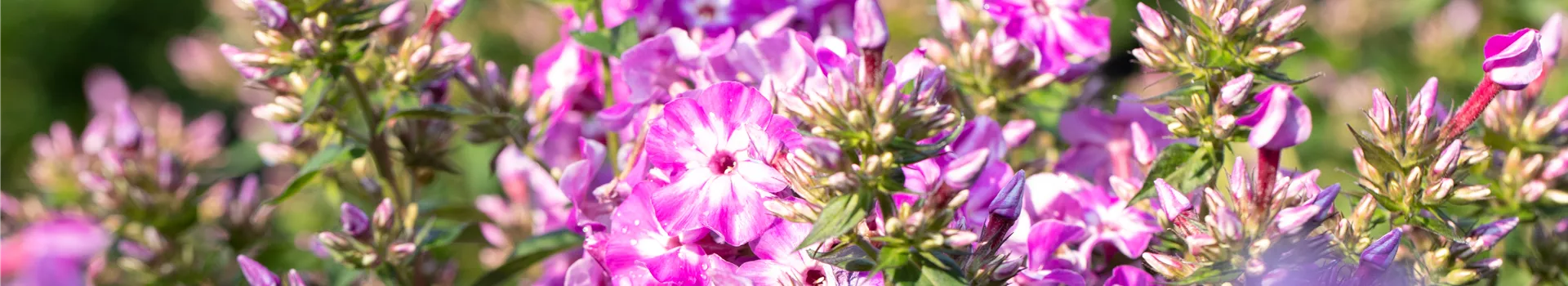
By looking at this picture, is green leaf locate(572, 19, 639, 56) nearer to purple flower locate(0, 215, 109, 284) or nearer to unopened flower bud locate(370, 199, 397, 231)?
unopened flower bud locate(370, 199, 397, 231)

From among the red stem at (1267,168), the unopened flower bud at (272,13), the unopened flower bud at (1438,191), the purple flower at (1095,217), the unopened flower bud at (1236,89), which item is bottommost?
the purple flower at (1095,217)

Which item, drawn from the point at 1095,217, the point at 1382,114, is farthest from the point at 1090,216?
the point at 1382,114

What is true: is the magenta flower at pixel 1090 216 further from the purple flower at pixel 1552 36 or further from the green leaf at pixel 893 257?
the purple flower at pixel 1552 36

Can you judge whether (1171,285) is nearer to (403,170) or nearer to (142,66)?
(403,170)

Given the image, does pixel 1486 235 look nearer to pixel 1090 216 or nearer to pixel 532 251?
pixel 1090 216

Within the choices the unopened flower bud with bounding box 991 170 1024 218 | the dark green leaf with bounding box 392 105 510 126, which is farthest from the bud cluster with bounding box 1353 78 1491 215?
the dark green leaf with bounding box 392 105 510 126

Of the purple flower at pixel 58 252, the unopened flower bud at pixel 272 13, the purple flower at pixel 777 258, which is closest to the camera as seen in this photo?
the purple flower at pixel 58 252

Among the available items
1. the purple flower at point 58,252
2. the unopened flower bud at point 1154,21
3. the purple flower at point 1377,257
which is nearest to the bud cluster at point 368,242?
the purple flower at point 58,252
